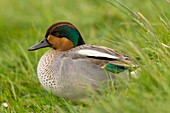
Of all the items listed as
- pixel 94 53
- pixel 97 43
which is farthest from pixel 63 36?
pixel 97 43

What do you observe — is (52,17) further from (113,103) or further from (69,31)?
(113,103)

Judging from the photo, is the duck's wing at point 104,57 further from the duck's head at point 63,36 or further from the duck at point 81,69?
the duck's head at point 63,36

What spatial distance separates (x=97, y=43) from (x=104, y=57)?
1.60 m

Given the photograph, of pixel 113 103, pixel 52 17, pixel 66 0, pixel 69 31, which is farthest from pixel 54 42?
pixel 66 0

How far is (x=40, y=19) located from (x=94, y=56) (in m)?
3.50

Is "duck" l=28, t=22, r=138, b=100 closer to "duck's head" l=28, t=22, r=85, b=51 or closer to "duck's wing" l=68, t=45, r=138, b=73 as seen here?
"duck's wing" l=68, t=45, r=138, b=73

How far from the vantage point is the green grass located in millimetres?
3900

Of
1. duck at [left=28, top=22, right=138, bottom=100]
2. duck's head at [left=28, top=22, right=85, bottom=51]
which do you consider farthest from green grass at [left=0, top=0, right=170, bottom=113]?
duck's head at [left=28, top=22, right=85, bottom=51]

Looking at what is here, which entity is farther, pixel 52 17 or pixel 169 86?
pixel 52 17

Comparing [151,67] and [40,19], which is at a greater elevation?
[40,19]

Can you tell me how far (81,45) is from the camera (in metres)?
4.94

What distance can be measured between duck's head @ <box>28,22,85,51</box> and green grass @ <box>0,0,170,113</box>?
1.07 feet

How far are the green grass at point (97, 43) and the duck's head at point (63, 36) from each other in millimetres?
A: 326

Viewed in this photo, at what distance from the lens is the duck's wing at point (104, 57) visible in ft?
15.1
